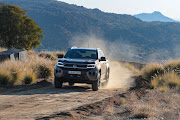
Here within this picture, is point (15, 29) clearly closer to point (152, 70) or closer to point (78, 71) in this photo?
point (152, 70)

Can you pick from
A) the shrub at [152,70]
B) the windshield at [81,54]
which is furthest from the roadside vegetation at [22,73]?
the shrub at [152,70]

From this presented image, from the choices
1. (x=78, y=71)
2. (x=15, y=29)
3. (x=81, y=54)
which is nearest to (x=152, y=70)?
(x=81, y=54)

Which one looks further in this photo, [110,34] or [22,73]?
[110,34]

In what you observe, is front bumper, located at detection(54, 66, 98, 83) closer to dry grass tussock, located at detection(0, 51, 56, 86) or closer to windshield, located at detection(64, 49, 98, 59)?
windshield, located at detection(64, 49, 98, 59)

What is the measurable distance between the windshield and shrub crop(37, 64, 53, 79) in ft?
12.9

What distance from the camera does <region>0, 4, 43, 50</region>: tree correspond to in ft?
104

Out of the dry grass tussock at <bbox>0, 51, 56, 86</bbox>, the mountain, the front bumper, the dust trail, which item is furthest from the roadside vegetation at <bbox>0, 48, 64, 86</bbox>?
the mountain

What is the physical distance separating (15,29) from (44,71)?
1653 cm

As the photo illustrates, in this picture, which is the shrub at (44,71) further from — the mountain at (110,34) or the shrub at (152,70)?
the mountain at (110,34)

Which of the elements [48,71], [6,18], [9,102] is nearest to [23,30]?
[6,18]

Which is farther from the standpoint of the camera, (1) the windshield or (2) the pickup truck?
(1) the windshield

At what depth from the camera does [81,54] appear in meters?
12.8

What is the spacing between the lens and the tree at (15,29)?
1254 inches

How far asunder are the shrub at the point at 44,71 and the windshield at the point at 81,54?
3923 mm
